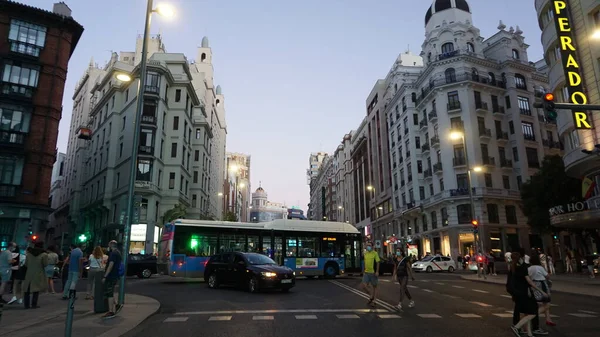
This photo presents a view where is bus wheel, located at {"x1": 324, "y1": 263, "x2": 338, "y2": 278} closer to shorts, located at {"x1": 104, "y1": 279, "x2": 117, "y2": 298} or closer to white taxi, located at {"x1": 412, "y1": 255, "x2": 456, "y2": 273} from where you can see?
shorts, located at {"x1": 104, "y1": 279, "x2": 117, "y2": 298}

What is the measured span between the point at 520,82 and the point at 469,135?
419 inches

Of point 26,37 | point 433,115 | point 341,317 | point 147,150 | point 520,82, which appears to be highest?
point 520,82

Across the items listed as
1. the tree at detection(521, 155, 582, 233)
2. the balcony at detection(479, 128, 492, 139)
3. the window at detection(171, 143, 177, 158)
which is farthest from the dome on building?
the window at detection(171, 143, 177, 158)

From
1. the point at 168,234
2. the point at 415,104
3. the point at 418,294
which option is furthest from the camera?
the point at 415,104

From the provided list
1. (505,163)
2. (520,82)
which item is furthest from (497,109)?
(505,163)

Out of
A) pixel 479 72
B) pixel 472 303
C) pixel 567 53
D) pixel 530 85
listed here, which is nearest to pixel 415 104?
pixel 479 72

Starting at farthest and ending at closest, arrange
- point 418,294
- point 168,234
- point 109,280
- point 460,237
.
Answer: point 460,237 < point 168,234 < point 418,294 < point 109,280

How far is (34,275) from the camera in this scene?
1123 centimetres

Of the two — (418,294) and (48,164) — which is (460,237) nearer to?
(418,294)

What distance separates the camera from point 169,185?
4478 centimetres

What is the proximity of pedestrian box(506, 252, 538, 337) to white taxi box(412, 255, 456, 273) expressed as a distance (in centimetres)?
3002

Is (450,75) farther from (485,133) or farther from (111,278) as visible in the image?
(111,278)

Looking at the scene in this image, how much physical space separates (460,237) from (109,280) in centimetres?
4011

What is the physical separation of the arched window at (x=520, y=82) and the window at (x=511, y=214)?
48.7 ft
